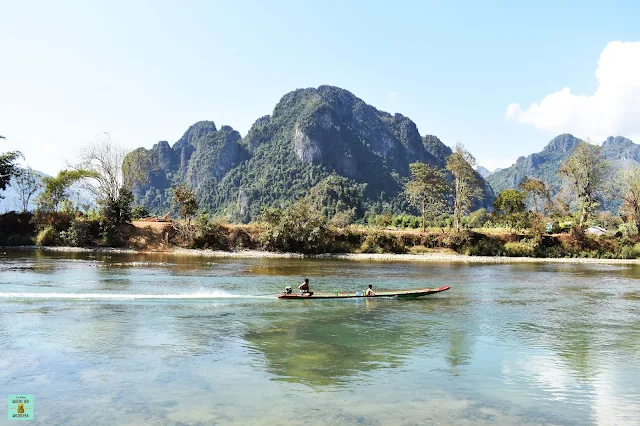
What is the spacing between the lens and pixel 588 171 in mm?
62812

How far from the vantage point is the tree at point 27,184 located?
60.9 m

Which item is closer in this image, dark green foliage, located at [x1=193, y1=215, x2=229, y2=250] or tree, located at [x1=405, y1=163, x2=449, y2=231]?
dark green foliage, located at [x1=193, y1=215, x2=229, y2=250]

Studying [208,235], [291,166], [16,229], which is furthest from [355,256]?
[291,166]

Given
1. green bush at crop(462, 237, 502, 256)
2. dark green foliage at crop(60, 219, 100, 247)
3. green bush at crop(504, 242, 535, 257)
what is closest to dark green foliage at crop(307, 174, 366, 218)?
green bush at crop(462, 237, 502, 256)

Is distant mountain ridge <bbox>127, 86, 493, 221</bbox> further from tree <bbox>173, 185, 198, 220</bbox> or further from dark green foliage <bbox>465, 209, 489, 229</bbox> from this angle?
tree <bbox>173, 185, 198, 220</bbox>

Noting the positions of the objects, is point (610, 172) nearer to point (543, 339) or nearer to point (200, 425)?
point (543, 339)

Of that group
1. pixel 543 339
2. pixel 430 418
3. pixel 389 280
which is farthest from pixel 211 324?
pixel 389 280

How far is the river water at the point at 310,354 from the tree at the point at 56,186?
3176 cm

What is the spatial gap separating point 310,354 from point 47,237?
48.8 m

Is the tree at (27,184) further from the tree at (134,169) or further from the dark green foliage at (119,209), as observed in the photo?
the dark green foliage at (119,209)

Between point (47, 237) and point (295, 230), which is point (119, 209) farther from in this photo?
point (295, 230)

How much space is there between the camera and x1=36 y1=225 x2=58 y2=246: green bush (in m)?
54.2

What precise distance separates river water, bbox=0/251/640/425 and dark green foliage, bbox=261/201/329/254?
2406 centimetres

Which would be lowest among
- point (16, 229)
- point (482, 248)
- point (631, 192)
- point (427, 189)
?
point (482, 248)
